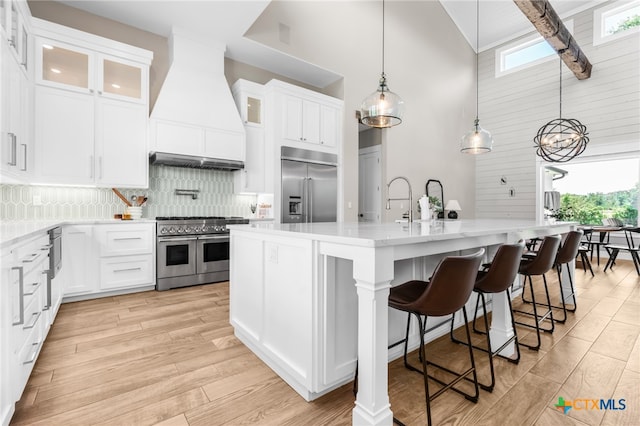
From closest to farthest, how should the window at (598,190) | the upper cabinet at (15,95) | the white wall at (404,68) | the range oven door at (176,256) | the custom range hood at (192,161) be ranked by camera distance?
1. the upper cabinet at (15,95)
2. the range oven door at (176,256)
3. the custom range hood at (192,161)
4. the white wall at (404,68)
5. the window at (598,190)

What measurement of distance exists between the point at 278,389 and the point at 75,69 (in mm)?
3901

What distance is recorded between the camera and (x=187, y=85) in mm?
4105

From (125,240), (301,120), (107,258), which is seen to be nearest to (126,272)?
(107,258)

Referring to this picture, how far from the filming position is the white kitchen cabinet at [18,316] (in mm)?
1347

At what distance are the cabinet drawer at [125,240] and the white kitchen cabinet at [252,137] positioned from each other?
4.75 feet

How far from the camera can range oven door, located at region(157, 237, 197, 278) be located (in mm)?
3775

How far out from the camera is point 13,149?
262 cm

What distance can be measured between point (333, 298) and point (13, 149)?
116 inches

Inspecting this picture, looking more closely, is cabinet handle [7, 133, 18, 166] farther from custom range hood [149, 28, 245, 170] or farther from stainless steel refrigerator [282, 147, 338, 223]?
stainless steel refrigerator [282, 147, 338, 223]

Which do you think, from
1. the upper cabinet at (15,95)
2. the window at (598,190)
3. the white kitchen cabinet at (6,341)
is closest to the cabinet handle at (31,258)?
the white kitchen cabinet at (6,341)

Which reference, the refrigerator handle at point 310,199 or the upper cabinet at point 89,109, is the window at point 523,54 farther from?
the upper cabinet at point 89,109

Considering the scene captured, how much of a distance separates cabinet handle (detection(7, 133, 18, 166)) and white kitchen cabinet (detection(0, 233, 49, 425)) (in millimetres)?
1057

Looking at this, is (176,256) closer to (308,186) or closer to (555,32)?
(308,186)

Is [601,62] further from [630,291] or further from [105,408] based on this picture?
[105,408]
